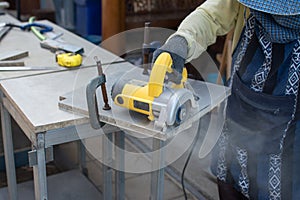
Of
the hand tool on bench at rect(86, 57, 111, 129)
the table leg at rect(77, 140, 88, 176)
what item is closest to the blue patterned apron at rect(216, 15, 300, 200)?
the hand tool on bench at rect(86, 57, 111, 129)

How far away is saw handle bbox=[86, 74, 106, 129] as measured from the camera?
3.80ft

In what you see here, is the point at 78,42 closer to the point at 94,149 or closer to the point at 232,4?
the point at 94,149

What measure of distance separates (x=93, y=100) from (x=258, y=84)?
50cm

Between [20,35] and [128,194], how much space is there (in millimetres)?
947

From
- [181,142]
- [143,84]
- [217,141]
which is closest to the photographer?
[143,84]

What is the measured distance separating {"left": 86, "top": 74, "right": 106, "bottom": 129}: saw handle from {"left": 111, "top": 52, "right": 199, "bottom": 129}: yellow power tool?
49mm

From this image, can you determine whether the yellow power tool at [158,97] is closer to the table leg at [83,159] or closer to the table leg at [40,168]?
the table leg at [40,168]

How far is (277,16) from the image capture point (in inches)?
46.1

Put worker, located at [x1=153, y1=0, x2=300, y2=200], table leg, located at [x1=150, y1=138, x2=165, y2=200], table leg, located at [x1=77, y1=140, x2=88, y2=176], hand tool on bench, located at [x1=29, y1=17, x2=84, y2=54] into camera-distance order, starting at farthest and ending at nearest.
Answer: table leg, located at [x1=77, y1=140, x2=88, y2=176] → hand tool on bench, located at [x1=29, y1=17, x2=84, y2=54] → table leg, located at [x1=150, y1=138, x2=165, y2=200] → worker, located at [x1=153, y1=0, x2=300, y2=200]

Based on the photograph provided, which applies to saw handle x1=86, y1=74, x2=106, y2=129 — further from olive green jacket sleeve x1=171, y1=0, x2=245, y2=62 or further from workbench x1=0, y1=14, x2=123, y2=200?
olive green jacket sleeve x1=171, y1=0, x2=245, y2=62

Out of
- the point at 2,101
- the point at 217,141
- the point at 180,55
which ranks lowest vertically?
the point at 217,141

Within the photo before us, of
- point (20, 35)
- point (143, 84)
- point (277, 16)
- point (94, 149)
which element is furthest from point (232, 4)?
point (94, 149)

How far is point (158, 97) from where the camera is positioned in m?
1.09

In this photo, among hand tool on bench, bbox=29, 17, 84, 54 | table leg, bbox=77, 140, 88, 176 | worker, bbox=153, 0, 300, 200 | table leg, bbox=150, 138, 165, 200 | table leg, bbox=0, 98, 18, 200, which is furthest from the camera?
table leg, bbox=77, 140, 88, 176
